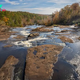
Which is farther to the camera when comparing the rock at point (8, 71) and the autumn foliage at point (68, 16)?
the autumn foliage at point (68, 16)

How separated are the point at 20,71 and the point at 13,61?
1689 millimetres

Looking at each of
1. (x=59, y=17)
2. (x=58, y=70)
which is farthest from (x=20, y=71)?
(x=59, y=17)

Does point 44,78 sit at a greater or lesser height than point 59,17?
lesser

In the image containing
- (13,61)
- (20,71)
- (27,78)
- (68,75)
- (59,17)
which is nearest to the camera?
(27,78)

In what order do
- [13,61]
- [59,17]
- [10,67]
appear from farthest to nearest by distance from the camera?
[59,17] → [13,61] → [10,67]

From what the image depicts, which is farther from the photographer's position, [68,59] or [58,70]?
[68,59]

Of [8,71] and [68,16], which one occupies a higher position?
[68,16]

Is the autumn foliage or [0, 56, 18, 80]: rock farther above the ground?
the autumn foliage

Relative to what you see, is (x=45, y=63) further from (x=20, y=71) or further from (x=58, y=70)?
(x=20, y=71)

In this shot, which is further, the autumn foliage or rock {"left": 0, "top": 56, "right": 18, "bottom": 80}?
the autumn foliage

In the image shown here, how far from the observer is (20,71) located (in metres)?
6.21

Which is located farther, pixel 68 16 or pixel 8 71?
pixel 68 16

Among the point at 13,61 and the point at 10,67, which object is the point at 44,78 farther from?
the point at 13,61

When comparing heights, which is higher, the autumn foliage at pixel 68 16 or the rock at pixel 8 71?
the autumn foliage at pixel 68 16
